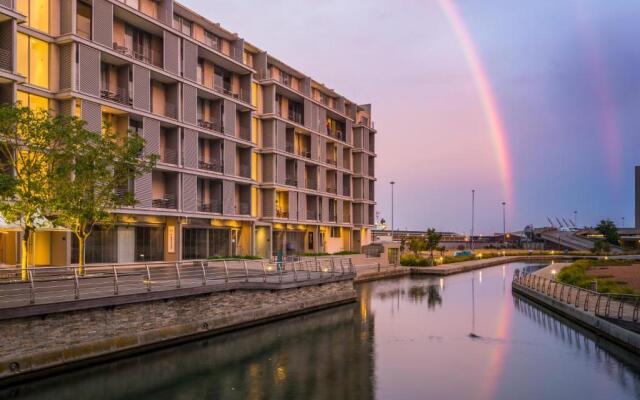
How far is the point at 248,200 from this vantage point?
48.1m

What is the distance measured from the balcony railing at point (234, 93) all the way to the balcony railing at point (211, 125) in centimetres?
269

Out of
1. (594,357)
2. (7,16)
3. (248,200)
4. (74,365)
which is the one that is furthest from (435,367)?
(248,200)

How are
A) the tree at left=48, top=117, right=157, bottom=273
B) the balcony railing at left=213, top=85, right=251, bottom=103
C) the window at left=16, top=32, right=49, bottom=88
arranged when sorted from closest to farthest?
the tree at left=48, top=117, right=157, bottom=273 → the window at left=16, top=32, right=49, bottom=88 → the balcony railing at left=213, top=85, right=251, bottom=103

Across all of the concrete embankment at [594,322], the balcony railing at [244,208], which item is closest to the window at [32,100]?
the balcony railing at [244,208]

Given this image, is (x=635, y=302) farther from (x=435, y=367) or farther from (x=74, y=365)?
(x=74, y=365)

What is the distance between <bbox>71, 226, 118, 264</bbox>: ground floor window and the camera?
33062 mm

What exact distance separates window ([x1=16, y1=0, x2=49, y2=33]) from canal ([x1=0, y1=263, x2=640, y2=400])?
69.6ft

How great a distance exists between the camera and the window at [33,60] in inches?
1200

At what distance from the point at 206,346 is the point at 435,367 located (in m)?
8.55

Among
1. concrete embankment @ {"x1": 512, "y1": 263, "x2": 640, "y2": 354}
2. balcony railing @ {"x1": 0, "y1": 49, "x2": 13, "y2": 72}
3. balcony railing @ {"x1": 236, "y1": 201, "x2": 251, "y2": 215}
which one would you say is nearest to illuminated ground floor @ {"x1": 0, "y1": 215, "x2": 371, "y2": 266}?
balcony railing @ {"x1": 236, "y1": 201, "x2": 251, "y2": 215}

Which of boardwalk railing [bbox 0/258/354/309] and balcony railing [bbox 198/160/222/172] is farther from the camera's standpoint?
balcony railing [bbox 198/160/222/172]

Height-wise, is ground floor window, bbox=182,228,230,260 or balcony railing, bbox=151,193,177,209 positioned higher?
balcony railing, bbox=151,193,177,209

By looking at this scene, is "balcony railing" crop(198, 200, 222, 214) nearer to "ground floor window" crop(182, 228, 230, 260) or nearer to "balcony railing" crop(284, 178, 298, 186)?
"ground floor window" crop(182, 228, 230, 260)

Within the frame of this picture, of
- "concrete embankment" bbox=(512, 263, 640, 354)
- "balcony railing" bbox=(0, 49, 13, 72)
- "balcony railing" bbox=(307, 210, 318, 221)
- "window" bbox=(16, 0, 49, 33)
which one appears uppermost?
"window" bbox=(16, 0, 49, 33)
